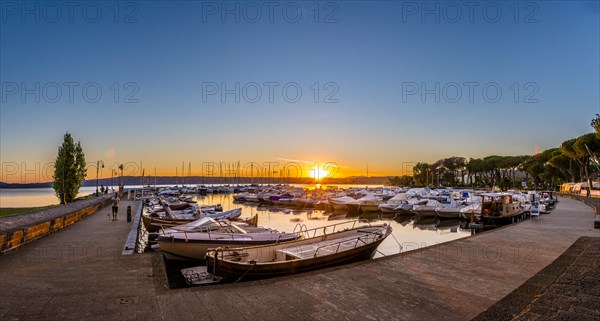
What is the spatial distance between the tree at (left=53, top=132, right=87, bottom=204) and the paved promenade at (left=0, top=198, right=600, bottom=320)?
36673mm

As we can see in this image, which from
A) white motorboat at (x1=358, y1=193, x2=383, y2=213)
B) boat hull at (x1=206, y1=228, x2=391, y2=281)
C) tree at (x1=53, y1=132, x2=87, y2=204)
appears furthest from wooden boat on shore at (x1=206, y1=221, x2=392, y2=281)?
tree at (x1=53, y1=132, x2=87, y2=204)

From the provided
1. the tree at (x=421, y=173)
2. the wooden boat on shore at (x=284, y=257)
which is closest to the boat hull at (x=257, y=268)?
the wooden boat on shore at (x=284, y=257)

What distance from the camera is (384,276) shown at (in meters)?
9.74

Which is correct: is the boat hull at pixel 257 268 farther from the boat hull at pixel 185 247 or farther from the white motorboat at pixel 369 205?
the white motorboat at pixel 369 205

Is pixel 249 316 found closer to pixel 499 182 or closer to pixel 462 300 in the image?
pixel 462 300

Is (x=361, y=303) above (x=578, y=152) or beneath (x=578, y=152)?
beneath

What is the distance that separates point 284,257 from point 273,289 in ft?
15.2

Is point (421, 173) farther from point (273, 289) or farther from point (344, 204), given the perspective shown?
point (273, 289)

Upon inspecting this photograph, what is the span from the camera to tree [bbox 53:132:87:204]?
44750 mm

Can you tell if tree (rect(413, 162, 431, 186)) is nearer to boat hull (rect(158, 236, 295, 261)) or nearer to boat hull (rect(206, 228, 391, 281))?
boat hull (rect(158, 236, 295, 261))

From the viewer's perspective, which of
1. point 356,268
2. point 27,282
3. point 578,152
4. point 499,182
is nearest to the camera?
point 27,282

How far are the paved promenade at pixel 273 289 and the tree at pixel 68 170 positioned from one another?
36.7m

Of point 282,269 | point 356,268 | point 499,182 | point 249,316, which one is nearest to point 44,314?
point 249,316

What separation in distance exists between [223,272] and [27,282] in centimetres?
484
